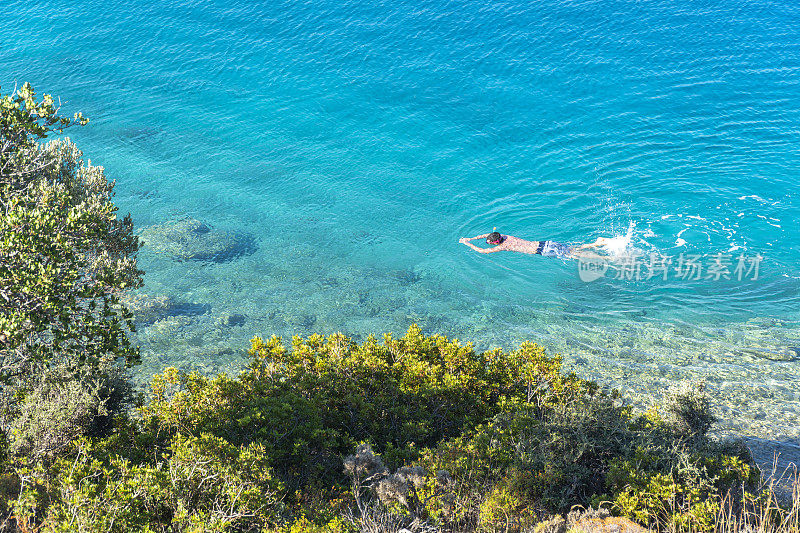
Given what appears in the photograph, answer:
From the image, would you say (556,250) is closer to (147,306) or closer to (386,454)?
(386,454)

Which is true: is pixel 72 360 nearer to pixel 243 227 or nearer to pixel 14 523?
pixel 14 523

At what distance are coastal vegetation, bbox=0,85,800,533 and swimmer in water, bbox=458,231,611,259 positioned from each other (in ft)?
29.9

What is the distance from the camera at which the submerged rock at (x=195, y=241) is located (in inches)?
902

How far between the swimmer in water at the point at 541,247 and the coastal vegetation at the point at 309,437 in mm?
9112

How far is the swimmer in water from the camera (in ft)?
68.7

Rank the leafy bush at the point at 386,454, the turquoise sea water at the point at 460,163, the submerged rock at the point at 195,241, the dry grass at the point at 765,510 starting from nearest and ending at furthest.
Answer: the dry grass at the point at 765,510, the leafy bush at the point at 386,454, the turquoise sea water at the point at 460,163, the submerged rock at the point at 195,241

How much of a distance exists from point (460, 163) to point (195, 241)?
12340 millimetres

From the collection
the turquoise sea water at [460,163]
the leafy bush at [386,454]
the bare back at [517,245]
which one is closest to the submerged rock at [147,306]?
the turquoise sea water at [460,163]

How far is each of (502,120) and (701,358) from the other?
1724 cm

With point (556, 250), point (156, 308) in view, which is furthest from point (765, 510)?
point (156, 308)

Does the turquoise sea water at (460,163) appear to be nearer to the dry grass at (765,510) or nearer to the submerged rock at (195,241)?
the submerged rock at (195,241)
